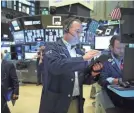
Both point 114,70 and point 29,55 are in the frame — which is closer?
point 114,70

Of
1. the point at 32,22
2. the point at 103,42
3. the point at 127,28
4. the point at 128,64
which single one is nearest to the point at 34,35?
the point at 32,22

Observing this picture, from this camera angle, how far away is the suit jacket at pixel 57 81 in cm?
242

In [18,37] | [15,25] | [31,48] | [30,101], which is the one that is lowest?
[30,101]

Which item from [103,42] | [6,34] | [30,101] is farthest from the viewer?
[6,34]

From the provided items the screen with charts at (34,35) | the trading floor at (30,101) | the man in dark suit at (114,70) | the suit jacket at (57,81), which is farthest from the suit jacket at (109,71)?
the screen with charts at (34,35)

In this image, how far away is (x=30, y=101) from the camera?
6.51 metres

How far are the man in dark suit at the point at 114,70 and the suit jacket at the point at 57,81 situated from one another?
0.34 meters

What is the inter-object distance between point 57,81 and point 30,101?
13.6ft

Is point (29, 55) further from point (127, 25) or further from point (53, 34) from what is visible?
point (127, 25)

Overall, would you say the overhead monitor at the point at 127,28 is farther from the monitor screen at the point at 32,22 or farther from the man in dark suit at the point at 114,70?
the monitor screen at the point at 32,22

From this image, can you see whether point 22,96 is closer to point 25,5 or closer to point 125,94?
point 125,94

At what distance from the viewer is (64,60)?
7.64 feet

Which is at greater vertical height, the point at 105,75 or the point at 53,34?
the point at 53,34

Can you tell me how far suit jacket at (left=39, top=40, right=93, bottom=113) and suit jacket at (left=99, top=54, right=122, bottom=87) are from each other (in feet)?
1.06
